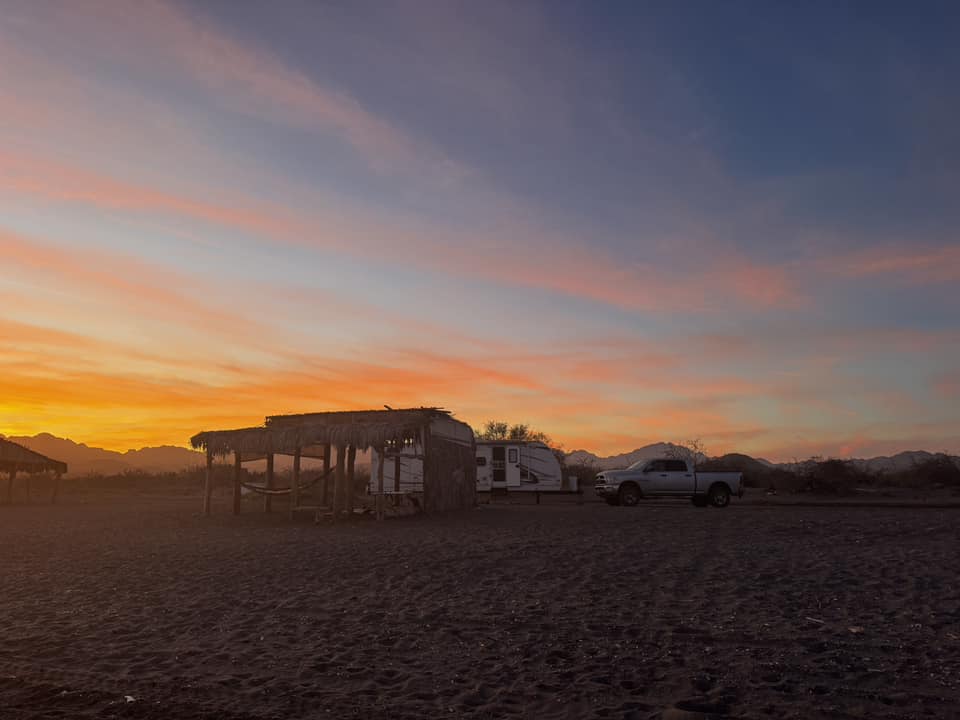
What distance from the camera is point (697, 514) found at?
26.2 m

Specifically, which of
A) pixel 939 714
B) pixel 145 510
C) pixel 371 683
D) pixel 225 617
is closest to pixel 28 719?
pixel 371 683

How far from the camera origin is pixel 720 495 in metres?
31.6

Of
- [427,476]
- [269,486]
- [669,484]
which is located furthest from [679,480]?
[269,486]

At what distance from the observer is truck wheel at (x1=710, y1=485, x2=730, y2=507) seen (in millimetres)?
31484

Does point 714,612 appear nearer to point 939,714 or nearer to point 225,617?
point 939,714

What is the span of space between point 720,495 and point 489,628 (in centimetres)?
2418

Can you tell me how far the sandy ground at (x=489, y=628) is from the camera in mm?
6805

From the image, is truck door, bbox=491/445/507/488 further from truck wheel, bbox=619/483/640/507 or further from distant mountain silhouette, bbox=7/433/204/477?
distant mountain silhouette, bbox=7/433/204/477

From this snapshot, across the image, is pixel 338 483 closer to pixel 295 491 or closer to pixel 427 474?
pixel 295 491

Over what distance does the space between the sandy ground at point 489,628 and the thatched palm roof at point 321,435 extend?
6826 mm

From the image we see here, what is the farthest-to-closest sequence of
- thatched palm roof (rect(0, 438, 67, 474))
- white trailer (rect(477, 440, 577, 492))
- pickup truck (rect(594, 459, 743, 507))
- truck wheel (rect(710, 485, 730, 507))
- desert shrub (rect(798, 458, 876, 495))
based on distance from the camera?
1. desert shrub (rect(798, 458, 876, 495))
2. white trailer (rect(477, 440, 577, 492))
3. thatched palm roof (rect(0, 438, 67, 474))
4. pickup truck (rect(594, 459, 743, 507))
5. truck wheel (rect(710, 485, 730, 507))

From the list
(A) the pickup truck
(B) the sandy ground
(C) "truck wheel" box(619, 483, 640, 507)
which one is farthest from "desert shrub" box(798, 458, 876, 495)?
(B) the sandy ground

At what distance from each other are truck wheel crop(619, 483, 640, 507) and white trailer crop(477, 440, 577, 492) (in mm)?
6374

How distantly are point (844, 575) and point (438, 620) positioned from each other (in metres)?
6.80
